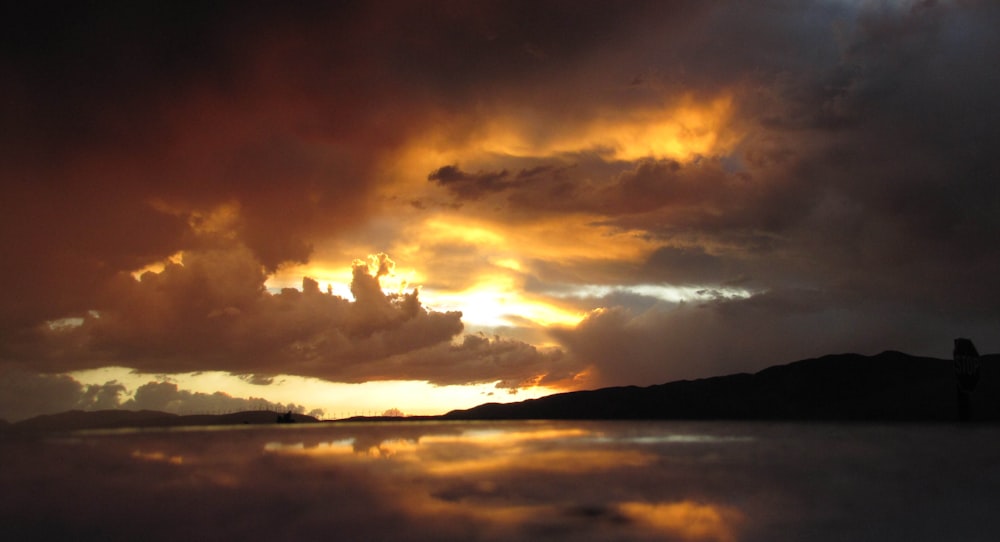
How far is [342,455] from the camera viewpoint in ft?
150

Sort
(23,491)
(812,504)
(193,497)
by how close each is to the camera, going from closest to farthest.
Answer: (812,504), (193,497), (23,491)

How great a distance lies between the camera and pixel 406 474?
31812 millimetres

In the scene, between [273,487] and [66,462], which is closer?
[273,487]

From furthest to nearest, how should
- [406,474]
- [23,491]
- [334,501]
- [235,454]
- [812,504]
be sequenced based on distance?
[235,454], [406,474], [23,491], [334,501], [812,504]

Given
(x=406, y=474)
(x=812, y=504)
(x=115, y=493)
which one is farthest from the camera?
(x=406, y=474)

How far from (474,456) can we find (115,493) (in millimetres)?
21271

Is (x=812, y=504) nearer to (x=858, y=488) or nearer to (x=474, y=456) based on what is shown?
(x=858, y=488)

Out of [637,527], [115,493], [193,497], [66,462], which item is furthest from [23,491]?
[637,527]

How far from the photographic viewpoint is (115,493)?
2720cm

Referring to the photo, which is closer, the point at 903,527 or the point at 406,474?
the point at 903,527

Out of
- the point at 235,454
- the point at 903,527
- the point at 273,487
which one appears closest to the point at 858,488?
the point at 903,527

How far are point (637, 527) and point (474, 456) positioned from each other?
2648 centimetres

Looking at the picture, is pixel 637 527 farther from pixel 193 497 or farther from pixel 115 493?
pixel 115 493

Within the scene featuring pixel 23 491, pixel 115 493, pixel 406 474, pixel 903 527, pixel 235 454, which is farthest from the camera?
pixel 235 454
